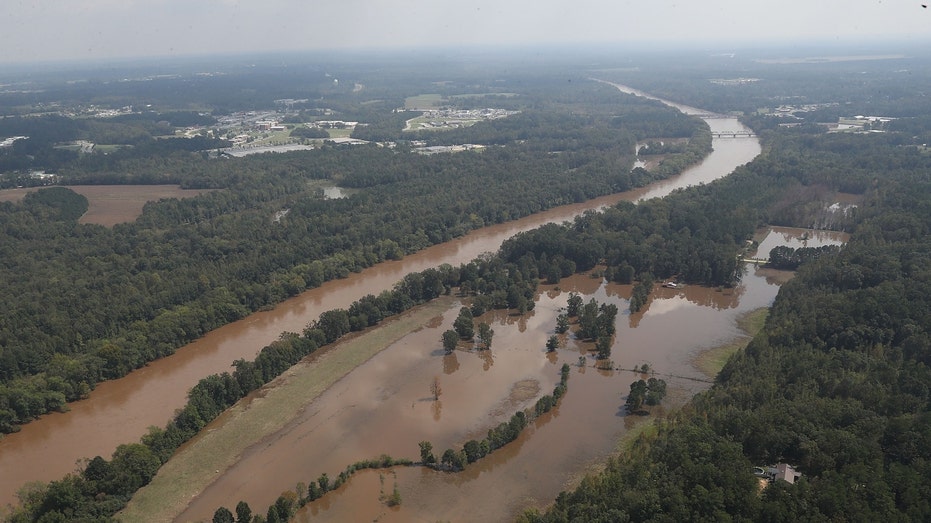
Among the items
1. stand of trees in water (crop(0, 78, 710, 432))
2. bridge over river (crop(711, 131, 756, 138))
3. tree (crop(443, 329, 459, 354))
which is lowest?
tree (crop(443, 329, 459, 354))

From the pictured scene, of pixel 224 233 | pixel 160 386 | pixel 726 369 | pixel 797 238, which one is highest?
pixel 224 233

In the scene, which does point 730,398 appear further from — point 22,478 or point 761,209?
point 761,209

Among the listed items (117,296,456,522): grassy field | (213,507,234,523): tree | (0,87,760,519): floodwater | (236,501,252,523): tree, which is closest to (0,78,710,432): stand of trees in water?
(0,87,760,519): floodwater

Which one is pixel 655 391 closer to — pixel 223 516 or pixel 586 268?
pixel 223 516

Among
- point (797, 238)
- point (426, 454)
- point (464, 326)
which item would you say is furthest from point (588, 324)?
point (797, 238)

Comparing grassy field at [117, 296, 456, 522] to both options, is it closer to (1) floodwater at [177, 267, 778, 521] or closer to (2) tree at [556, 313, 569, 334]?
(1) floodwater at [177, 267, 778, 521]

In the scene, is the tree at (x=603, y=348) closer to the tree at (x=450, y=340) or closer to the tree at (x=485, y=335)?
the tree at (x=485, y=335)

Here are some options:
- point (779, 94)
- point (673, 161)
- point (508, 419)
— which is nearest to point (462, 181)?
point (673, 161)
